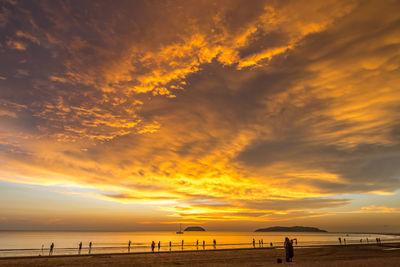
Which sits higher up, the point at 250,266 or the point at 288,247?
the point at 288,247

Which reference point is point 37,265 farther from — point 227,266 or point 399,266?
point 399,266

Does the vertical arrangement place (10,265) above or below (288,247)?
below

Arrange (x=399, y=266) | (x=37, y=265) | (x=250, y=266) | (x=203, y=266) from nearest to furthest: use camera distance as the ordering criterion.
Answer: (x=399, y=266)
(x=250, y=266)
(x=203, y=266)
(x=37, y=265)

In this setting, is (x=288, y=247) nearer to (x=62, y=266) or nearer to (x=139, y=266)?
(x=139, y=266)

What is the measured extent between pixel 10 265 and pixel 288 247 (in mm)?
29864

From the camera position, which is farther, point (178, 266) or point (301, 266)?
point (178, 266)

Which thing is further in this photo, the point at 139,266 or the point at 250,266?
the point at 139,266

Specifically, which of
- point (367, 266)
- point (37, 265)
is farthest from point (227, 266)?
point (37, 265)

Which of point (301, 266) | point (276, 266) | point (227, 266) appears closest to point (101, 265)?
point (227, 266)

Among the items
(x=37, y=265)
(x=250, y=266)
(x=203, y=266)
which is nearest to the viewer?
(x=250, y=266)

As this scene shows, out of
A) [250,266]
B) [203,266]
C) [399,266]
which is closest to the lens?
[399,266]

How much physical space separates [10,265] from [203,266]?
69.7ft

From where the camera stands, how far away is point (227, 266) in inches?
1002

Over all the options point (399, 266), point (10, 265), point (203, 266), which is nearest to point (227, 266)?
point (203, 266)
